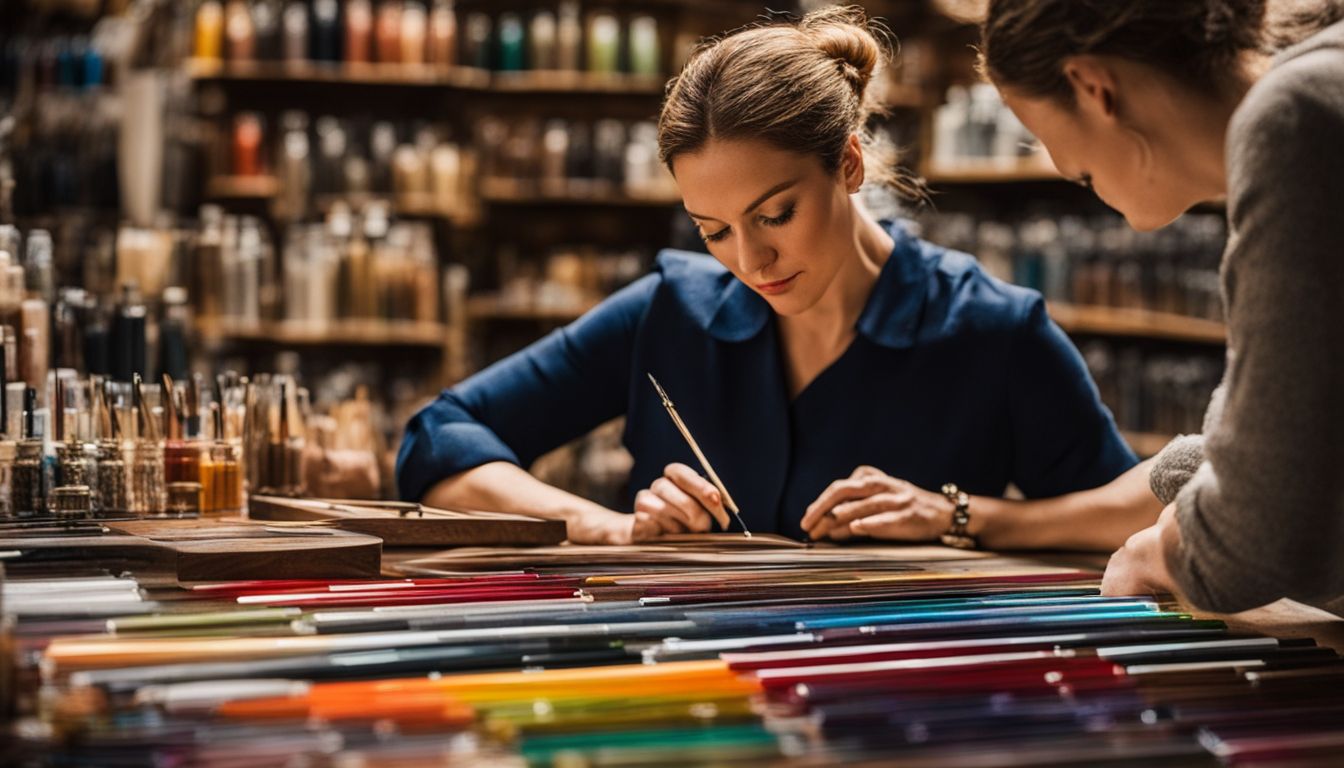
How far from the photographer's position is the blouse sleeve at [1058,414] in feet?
7.52

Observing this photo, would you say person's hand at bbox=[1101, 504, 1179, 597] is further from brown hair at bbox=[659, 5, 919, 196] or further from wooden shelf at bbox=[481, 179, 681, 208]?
wooden shelf at bbox=[481, 179, 681, 208]

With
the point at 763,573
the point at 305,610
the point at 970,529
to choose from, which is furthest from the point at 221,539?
the point at 970,529

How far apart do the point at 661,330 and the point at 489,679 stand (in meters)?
1.32

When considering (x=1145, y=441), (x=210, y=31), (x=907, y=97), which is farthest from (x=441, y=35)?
(x=1145, y=441)

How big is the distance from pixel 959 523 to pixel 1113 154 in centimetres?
82

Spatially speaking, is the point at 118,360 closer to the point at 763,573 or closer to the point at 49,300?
the point at 49,300

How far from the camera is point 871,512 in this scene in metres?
2.05

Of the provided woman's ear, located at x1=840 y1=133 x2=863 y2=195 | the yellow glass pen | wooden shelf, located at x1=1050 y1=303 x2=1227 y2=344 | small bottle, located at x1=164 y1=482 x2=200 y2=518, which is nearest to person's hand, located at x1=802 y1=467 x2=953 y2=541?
Result: the yellow glass pen

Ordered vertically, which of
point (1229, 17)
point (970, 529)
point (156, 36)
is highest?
point (156, 36)

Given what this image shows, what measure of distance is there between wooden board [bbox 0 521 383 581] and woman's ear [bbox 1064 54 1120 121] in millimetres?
896

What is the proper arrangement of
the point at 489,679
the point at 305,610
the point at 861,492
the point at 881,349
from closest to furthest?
1. the point at 489,679
2. the point at 305,610
3. the point at 861,492
4. the point at 881,349

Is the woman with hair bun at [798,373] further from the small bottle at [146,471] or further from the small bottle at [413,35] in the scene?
the small bottle at [413,35]

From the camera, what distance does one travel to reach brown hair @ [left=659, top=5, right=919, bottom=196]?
6.79 ft

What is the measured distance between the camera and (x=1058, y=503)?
2186 mm
